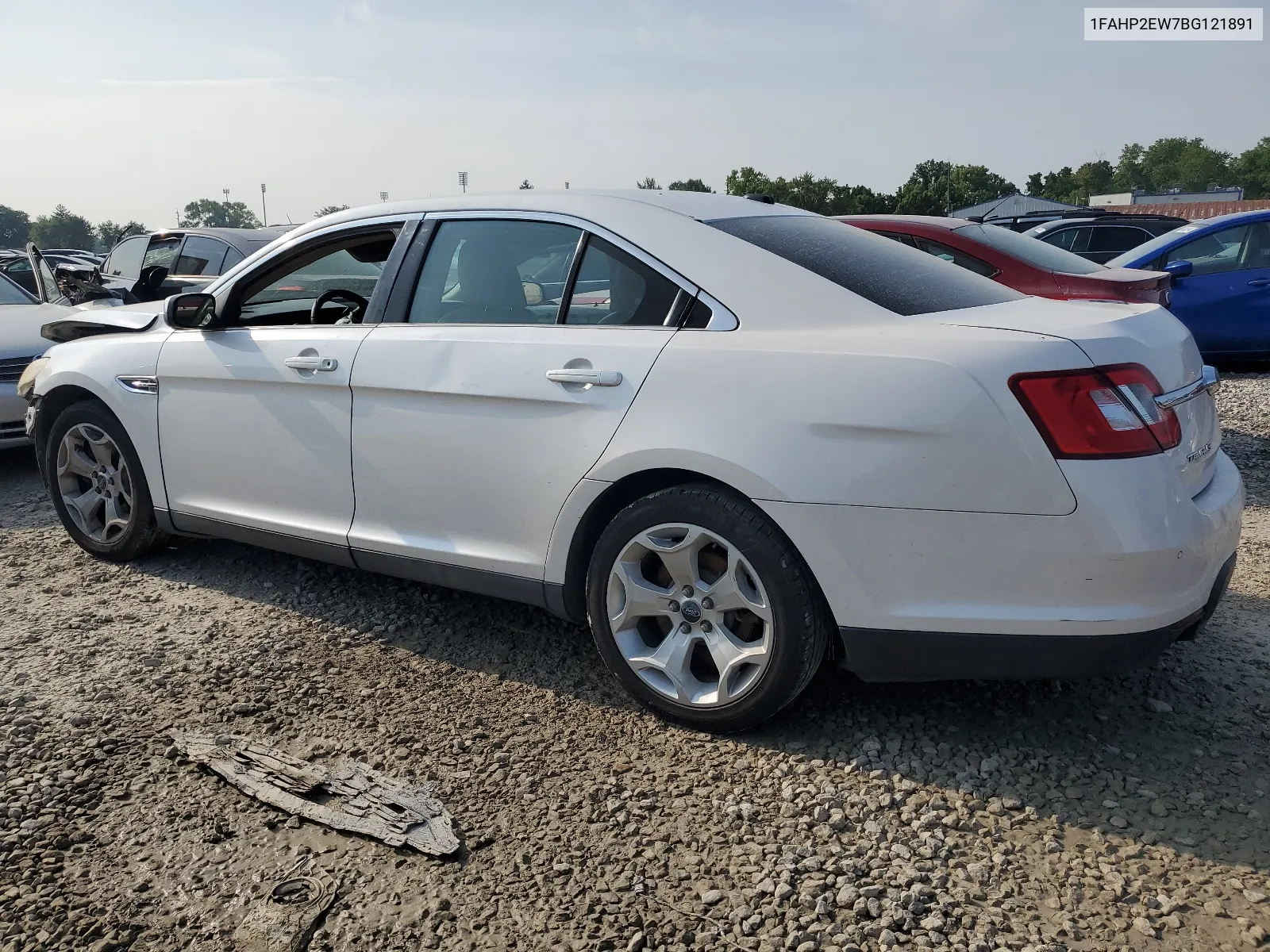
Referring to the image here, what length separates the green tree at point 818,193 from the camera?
6881 cm

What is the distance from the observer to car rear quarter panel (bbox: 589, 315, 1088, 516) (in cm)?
257

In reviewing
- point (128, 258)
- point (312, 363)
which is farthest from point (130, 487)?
point (128, 258)

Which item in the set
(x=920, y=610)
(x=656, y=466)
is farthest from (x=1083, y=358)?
(x=656, y=466)

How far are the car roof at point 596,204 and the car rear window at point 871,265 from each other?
110 mm

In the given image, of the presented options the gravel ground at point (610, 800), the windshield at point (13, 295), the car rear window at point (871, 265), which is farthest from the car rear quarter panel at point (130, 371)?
the windshield at point (13, 295)

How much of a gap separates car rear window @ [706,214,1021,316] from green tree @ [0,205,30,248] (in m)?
154

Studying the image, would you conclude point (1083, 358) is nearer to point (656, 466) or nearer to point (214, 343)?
point (656, 466)

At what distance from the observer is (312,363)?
384 cm

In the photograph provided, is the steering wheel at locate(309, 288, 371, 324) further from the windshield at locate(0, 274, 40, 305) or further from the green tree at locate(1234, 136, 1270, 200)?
the green tree at locate(1234, 136, 1270, 200)

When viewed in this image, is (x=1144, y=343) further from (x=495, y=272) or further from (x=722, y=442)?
(x=495, y=272)

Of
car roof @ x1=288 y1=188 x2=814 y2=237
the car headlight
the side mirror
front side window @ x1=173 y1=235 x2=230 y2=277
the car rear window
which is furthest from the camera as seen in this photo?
front side window @ x1=173 y1=235 x2=230 y2=277

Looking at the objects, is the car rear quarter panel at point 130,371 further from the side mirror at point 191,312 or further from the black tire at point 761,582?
the black tire at point 761,582

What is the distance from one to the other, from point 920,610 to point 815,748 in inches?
23.7

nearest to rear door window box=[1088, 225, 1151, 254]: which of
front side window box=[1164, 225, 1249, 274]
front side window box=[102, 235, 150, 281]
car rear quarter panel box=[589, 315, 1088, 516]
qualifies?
front side window box=[1164, 225, 1249, 274]
